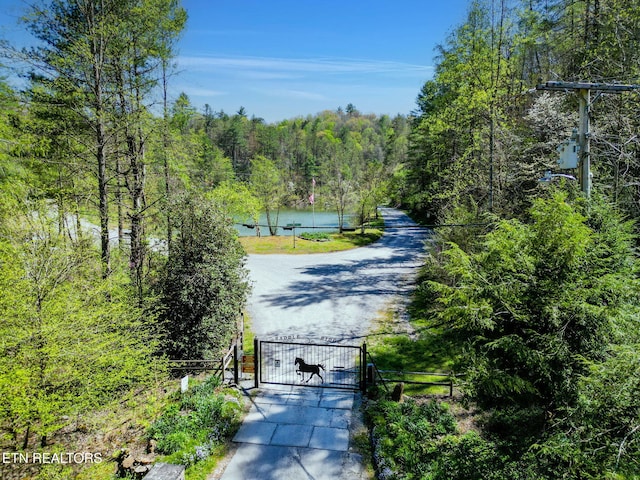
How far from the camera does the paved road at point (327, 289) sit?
1313 cm

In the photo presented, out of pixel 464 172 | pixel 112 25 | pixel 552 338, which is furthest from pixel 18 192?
pixel 464 172

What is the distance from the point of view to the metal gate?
9289 mm

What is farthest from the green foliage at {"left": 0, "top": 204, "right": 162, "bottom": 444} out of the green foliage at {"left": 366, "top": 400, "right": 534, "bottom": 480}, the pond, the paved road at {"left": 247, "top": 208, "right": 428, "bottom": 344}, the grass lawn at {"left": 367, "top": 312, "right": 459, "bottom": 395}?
the pond

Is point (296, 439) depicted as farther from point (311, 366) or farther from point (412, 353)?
point (412, 353)

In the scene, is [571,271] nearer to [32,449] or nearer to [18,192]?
[32,449]

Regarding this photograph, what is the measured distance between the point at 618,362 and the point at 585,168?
4444mm

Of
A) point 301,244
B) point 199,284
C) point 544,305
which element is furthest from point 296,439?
point 301,244

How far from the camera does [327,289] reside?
17.4 m

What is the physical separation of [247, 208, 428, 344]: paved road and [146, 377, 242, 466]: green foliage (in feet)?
12.1

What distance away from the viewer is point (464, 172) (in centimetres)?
1622

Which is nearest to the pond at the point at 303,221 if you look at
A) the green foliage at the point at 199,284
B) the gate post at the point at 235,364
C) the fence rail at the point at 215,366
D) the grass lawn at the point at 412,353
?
the grass lawn at the point at 412,353

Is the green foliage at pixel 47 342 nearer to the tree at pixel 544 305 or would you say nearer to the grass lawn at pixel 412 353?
the tree at pixel 544 305

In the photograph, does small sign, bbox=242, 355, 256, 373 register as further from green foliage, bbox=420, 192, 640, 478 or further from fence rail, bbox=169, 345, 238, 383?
green foliage, bbox=420, 192, 640, 478

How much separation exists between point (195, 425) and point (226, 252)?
4590 mm
